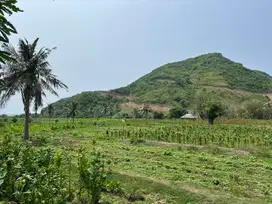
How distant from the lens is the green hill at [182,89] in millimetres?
134125

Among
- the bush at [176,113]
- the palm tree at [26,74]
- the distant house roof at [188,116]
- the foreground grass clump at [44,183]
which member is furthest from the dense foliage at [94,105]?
the foreground grass clump at [44,183]

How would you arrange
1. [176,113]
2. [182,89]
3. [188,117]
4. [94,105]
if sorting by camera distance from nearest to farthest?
[188,117] < [176,113] < [94,105] < [182,89]

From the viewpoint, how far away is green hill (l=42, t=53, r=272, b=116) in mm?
134125

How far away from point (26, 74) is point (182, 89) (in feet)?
435

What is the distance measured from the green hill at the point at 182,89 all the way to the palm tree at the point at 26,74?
94.6m

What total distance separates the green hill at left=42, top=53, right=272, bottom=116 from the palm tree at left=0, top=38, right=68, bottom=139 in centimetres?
9460

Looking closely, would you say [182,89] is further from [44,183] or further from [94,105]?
[44,183]

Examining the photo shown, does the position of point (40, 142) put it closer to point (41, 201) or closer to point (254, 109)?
point (41, 201)

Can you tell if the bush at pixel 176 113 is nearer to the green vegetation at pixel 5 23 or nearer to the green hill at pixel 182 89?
the green hill at pixel 182 89

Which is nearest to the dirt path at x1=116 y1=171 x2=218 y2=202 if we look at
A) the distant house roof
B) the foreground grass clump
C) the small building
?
the foreground grass clump

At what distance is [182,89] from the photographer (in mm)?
153250

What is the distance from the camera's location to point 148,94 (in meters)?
154

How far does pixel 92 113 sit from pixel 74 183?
376 feet

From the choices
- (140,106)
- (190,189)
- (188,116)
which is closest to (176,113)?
(188,116)
